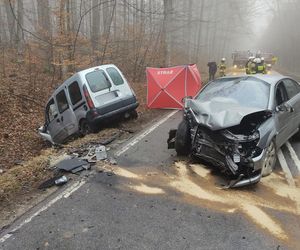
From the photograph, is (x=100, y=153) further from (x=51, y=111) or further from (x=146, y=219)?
(x=51, y=111)

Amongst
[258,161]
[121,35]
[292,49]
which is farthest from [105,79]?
[292,49]

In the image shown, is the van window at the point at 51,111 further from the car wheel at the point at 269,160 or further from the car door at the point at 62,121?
the car wheel at the point at 269,160

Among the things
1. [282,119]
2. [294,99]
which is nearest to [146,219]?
[282,119]

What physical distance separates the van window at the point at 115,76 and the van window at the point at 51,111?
6.65 ft

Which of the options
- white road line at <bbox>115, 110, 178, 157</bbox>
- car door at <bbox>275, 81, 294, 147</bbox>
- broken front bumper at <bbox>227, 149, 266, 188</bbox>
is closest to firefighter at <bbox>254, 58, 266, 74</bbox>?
Result: white road line at <bbox>115, 110, 178, 157</bbox>

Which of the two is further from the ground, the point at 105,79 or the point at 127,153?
the point at 105,79

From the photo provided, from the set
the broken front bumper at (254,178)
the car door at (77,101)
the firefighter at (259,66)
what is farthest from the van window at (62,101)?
the firefighter at (259,66)

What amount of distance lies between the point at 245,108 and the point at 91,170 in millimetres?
2900

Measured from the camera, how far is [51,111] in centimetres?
1080

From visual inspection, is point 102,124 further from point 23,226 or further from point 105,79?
point 23,226

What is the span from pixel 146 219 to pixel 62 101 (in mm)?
6191

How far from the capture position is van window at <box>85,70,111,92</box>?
9430 mm

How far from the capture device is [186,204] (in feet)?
17.3

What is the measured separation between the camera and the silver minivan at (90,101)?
368 inches
